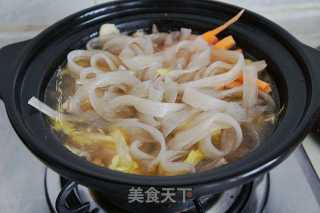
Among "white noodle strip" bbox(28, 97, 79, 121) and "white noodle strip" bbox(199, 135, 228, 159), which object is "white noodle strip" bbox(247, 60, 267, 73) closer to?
"white noodle strip" bbox(199, 135, 228, 159)

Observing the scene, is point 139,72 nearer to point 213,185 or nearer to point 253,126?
point 253,126

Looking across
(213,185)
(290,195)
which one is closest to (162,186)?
(213,185)

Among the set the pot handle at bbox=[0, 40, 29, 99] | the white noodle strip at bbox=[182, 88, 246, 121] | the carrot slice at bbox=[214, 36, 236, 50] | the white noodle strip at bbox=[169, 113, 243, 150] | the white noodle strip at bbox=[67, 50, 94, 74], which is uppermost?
the pot handle at bbox=[0, 40, 29, 99]

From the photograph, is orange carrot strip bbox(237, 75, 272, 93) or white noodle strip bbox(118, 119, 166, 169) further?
orange carrot strip bbox(237, 75, 272, 93)

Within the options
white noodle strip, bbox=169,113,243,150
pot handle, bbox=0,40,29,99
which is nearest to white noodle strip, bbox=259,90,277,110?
white noodle strip, bbox=169,113,243,150

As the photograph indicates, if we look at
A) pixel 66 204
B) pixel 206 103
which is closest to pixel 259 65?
pixel 206 103

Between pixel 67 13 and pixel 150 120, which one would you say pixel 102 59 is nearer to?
pixel 150 120
